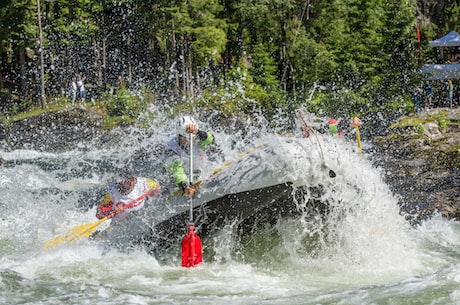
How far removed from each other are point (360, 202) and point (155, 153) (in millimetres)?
2937

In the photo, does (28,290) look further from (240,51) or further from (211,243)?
(240,51)

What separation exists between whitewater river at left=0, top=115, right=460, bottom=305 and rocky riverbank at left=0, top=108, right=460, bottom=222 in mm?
3033

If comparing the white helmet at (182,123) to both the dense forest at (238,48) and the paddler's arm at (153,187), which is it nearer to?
the paddler's arm at (153,187)

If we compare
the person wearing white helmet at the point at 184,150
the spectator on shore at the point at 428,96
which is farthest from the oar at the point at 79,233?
the spectator on shore at the point at 428,96

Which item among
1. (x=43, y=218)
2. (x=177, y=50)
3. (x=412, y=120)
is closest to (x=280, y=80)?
(x=177, y=50)

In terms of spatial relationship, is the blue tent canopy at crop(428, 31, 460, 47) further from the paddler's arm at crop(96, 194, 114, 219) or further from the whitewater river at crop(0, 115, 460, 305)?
the paddler's arm at crop(96, 194, 114, 219)

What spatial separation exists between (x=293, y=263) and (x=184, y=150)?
204cm

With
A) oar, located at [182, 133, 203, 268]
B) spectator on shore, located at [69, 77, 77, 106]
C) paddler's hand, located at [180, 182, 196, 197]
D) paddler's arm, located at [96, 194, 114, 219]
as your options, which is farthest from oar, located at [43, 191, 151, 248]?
spectator on shore, located at [69, 77, 77, 106]

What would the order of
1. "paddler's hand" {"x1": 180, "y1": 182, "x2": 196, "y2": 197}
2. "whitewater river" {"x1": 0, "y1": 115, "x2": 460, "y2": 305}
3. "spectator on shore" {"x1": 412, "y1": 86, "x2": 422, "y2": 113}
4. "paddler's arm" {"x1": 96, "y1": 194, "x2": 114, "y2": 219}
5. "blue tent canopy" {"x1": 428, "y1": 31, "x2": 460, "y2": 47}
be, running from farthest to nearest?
"blue tent canopy" {"x1": 428, "y1": 31, "x2": 460, "y2": 47} → "spectator on shore" {"x1": 412, "y1": 86, "x2": 422, "y2": 113} → "paddler's arm" {"x1": 96, "y1": 194, "x2": 114, "y2": 219} → "paddler's hand" {"x1": 180, "y1": 182, "x2": 196, "y2": 197} → "whitewater river" {"x1": 0, "y1": 115, "x2": 460, "y2": 305}

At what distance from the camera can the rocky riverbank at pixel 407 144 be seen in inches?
550

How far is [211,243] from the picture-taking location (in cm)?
911

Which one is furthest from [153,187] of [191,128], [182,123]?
[191,128]

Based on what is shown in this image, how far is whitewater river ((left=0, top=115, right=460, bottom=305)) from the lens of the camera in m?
7.36

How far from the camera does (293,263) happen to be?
29.0 feet
